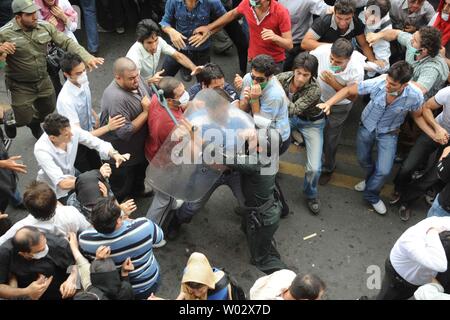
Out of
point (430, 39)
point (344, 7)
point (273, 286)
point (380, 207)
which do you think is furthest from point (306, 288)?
point (344, 7)

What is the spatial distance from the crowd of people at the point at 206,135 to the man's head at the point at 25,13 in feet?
0.05

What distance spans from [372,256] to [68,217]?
2916 mm

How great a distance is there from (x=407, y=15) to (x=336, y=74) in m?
1.55

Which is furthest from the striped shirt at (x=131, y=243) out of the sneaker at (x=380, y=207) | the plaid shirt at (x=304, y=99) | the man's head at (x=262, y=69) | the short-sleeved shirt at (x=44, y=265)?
the sneaker at (x=380, y=207)

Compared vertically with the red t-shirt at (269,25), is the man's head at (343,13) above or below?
above

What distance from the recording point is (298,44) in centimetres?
639

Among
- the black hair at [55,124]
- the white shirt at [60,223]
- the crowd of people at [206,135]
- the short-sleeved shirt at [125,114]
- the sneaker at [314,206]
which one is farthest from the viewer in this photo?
the sneaker at [314,206]

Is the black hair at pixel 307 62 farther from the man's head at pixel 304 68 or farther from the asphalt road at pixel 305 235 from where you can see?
the asphalt road at pixel 305 235

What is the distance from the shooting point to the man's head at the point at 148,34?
518 cm

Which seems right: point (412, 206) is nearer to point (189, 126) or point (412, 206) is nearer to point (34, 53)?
point (189, 126)

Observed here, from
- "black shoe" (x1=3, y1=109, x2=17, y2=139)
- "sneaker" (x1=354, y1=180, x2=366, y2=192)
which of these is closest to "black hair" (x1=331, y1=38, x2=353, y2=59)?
"sneaker" (x1=354, y1=180, x2=366, y2=192)

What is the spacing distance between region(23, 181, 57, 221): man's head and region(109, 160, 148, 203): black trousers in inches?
52.0

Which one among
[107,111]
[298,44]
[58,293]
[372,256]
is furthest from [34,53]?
[372,256]

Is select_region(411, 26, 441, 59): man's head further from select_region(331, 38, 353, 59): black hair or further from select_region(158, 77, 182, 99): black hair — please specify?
select_region(158, 77, 182, 99): black hair
